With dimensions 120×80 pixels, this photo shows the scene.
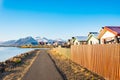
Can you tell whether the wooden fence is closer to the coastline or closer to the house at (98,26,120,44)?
the house at (98,26,120,44)

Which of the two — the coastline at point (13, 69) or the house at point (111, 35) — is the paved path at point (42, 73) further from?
the house at point (111, 35)

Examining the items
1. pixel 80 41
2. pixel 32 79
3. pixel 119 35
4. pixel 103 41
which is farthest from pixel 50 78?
pixel 80 41

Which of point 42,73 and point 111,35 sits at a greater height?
point 111,35

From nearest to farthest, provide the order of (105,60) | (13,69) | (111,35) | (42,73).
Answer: (105,60), (42,73), (13,69), (111,35)

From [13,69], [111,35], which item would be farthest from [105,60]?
[13,69]

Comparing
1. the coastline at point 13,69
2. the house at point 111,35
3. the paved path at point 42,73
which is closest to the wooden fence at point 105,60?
the paved path at point 42,73

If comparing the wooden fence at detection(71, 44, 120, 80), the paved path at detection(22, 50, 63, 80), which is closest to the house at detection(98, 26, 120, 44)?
the wooden fence at detection(71, 44, 120, 80)

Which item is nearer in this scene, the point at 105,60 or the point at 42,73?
the point at 105,60

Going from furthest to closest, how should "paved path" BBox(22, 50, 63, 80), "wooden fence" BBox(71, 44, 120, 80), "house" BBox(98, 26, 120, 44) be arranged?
"house" BBox(98, 26, 120, 44), "paved path" BBox(22, 50, 63, 80), "wooden fence" BBox(71, 44, 120, 80)

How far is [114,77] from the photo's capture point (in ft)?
37.3

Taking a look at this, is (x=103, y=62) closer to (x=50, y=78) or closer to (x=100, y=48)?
(x=100, y=48)

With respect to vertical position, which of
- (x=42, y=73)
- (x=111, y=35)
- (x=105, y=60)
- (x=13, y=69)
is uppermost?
(x=111, y=35)

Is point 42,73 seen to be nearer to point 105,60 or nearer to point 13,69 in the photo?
point 105,60

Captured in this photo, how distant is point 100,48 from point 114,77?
9.34 feet
